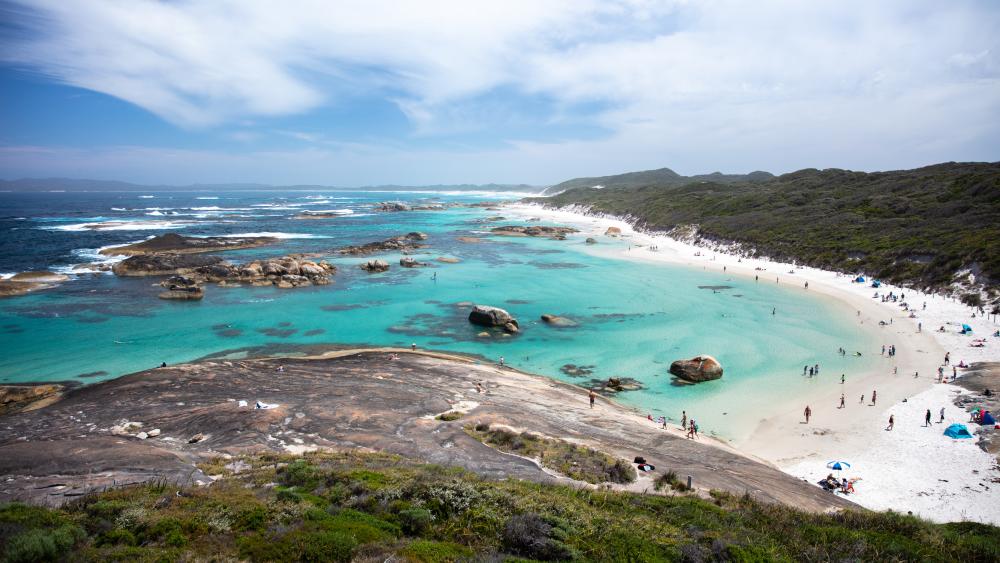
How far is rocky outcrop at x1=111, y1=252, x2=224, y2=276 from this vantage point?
55344mm

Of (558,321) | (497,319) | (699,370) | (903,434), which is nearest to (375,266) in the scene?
(497,319)

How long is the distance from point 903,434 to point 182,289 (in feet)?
186

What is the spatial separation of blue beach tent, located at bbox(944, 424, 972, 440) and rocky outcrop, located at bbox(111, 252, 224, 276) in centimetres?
6601

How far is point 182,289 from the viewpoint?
46438 millimetres

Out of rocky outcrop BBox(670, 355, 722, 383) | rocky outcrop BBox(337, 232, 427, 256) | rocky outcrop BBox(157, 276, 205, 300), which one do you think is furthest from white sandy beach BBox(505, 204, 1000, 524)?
rocky outcrop BBox(337, 232, 427, 256)

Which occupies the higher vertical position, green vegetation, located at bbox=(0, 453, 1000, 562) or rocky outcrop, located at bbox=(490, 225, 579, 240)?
rocky outcrop, located at bbox=(490, 225, 579, 240)

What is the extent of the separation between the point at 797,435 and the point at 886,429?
4267 mm

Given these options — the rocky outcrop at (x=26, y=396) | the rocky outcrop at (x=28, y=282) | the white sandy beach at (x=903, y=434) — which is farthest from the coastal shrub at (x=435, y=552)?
the rocky outcrop at (x=28, y=282)

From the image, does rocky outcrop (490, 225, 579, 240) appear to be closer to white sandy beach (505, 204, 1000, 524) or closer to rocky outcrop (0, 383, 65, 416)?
white sandy beach (505, 204, 1000, 524)

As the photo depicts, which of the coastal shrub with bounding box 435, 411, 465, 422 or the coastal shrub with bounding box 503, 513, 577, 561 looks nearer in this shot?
the coastal shrub with bounding box 503, 513, 577, 561

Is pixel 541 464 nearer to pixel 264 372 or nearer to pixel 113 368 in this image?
pixel 264 372

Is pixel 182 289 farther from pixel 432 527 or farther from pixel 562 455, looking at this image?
A: pixel 432 527

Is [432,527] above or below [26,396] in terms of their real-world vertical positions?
above

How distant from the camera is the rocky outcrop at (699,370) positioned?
28.6 m
